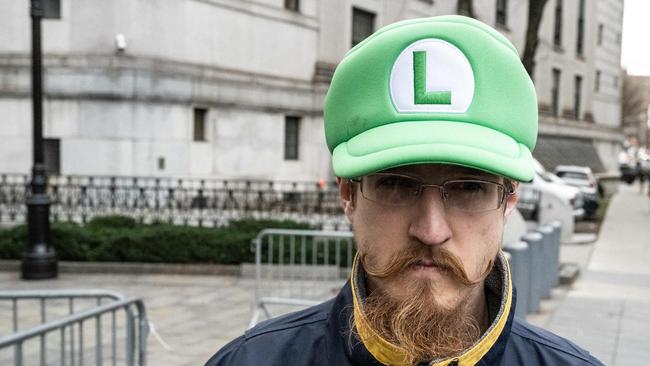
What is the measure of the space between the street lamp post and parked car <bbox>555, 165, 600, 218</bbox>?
1649cm

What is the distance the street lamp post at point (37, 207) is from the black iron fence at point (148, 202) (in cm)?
408

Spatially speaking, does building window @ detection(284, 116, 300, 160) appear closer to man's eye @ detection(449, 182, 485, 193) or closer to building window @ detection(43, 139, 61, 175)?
building window @ detection(43, 139, 61, 175)

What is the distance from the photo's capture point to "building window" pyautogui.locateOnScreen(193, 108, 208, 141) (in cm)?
1973

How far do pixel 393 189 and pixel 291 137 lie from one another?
70.0 ft

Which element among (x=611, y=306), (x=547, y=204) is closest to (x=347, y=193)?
(x=611, y=306)

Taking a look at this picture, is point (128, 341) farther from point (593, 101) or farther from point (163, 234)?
point (593, 101)

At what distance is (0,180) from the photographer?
17.6 metres

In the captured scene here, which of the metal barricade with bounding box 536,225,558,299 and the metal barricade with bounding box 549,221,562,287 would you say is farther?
the metal barricade with bounding box 549,221,562,287

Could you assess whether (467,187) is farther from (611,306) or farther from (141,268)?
(141,268)

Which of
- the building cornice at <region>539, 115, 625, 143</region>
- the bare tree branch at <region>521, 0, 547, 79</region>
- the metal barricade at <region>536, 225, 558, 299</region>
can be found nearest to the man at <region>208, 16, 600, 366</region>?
the metal barricade at <region>536, 225, 558, 299</region>

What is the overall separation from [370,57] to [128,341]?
378 cm

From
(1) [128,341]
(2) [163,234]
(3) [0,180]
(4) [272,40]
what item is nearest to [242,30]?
(4) [272,40]

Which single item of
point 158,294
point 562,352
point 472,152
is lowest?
point 158,294

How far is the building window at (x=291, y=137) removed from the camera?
2252 cm
